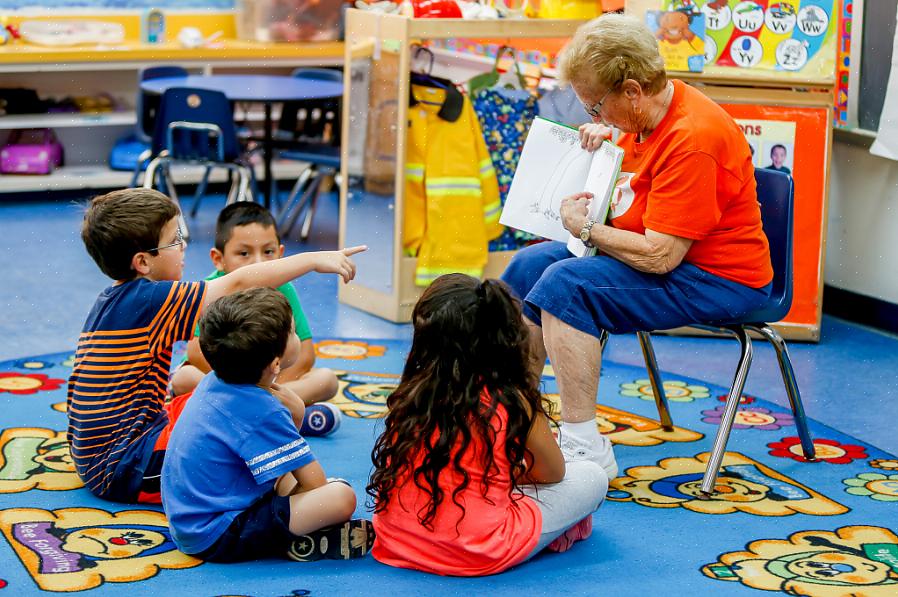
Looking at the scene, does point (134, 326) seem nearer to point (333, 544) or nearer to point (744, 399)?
point (333, 544)

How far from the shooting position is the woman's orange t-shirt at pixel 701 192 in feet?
9.51

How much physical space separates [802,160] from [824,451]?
4.81 ft

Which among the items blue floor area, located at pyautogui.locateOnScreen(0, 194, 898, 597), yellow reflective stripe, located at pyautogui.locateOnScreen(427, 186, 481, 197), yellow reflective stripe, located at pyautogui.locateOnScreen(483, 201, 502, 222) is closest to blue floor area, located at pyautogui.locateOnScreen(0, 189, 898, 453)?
blue floor area, located at pyautogui.locateOnScreen(0, 194, 898, 597)

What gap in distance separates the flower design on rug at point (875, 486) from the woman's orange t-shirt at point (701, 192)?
23.3 inches

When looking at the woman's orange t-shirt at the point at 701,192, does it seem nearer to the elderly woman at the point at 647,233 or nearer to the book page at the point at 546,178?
the elderly woman at the point at 647,233

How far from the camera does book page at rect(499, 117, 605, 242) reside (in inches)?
130

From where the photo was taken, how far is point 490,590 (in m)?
2.47

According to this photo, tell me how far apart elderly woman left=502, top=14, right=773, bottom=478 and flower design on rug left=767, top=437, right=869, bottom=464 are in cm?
56

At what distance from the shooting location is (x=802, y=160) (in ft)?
14.9

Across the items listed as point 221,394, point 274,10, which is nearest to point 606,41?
point 221,394

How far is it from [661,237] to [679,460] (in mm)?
724

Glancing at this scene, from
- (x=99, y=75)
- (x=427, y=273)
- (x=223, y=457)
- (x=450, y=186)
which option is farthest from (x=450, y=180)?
(x=99, y=75)

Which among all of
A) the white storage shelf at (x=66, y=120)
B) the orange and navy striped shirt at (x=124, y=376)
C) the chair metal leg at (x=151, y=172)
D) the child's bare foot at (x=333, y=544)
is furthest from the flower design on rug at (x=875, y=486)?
the white storage shelf at (x=66, y=120)

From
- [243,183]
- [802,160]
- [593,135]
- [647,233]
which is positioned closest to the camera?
[647,233]
